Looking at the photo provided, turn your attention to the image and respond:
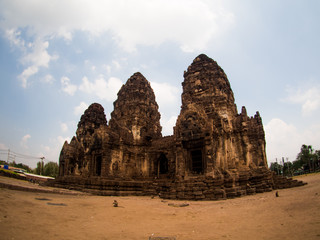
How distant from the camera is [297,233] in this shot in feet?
13.3

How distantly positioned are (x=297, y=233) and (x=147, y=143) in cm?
1898

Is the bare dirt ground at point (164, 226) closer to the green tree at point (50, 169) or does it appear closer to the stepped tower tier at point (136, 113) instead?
the stepped tower tier at point (136, 113)

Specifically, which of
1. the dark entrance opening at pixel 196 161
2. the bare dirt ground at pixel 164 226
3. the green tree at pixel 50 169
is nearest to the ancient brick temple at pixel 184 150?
the dark entrance opening at pixel 196 161

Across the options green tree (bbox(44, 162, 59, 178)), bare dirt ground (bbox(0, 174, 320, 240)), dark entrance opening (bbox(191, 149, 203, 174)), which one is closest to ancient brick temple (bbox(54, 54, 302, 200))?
dark entrance opening (bbox(191, 149, 203, 174))

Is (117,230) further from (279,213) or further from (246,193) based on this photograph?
(246,193)

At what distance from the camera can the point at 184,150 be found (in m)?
15.6

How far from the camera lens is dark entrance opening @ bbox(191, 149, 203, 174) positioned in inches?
597

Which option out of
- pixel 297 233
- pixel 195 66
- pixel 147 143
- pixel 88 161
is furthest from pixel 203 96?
pixel 297 233

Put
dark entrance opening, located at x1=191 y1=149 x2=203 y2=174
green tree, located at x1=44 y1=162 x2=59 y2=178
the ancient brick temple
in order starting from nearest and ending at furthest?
the ancient brick temple < dark entrance opening, located at x1=191 y1=149 x2=203 y2=174 < green tree, located at x1=44 y1=162 x2=59 y2=178

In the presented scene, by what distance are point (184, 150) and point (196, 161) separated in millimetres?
1217

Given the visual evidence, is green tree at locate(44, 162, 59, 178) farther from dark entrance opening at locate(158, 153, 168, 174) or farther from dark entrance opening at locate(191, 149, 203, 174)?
dark entrance opening at locate(191, 149, 203, 174)

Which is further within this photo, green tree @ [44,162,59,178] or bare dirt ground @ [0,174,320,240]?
green tree @ [44,162,59,178]

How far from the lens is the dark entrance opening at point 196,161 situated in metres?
15.2

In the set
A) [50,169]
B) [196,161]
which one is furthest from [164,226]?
[50,169]
